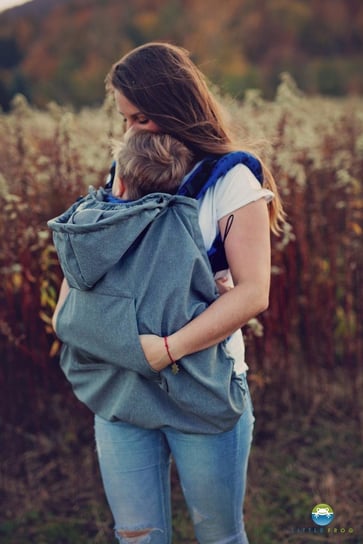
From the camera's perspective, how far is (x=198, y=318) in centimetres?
152

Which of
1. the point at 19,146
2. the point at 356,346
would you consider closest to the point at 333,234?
the point at 356,346

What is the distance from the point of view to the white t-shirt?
1.55 metres

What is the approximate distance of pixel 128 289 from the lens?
152 cm

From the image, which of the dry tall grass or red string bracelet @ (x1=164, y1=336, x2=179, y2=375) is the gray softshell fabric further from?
the dry tall grass

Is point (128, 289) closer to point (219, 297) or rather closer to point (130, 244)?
point (130, 244)

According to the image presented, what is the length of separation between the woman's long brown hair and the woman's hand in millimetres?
494

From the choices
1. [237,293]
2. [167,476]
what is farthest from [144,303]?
[167,476]

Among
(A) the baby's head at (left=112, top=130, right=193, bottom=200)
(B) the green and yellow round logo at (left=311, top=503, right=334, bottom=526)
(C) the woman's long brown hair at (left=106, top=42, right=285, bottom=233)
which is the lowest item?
(B) the green and yellow round logo at (left=311, top=503, right=334, bottom=526)

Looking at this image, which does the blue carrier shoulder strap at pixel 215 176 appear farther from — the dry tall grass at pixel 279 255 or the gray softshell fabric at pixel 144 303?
the dry tall grass at pixel 279 255

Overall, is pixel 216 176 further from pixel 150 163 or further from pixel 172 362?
pixel 172 362

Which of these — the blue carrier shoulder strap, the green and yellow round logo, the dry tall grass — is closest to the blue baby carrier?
the blue carrier shoulder strap

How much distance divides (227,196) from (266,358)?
65.6 inches

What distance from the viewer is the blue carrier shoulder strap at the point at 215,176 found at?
1564 millimetres

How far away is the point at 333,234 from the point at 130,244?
6.40 ft
